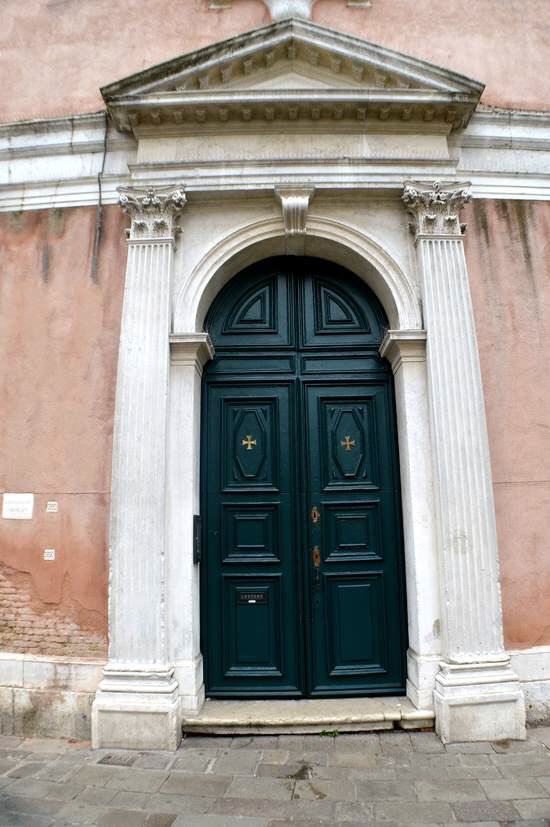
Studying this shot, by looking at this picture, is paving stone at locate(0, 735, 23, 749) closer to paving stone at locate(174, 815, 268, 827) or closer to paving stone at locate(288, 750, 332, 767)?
paving stone at locate(174, 815, 268, 827)

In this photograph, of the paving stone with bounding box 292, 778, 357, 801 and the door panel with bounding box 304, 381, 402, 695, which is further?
A: the door panel with bounding box 304, 381, 402, 695

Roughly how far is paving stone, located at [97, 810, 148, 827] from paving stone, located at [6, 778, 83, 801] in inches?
14.9

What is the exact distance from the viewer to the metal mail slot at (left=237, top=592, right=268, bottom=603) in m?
4.90

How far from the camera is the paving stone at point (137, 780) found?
357cm

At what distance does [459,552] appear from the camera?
449cm

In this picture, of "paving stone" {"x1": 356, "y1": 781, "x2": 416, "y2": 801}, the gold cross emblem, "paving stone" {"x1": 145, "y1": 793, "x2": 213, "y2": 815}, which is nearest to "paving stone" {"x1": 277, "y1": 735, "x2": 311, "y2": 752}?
"paving stone" {"x1": 356, "y1": 781, "x2": 416, "y2": 801}

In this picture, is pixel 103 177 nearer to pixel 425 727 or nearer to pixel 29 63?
pixel 29 63

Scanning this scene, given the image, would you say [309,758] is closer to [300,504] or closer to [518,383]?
[300,504]

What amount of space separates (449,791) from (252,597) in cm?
209

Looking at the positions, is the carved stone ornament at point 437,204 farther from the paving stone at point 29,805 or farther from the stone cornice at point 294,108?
the paving stone at point 29,805

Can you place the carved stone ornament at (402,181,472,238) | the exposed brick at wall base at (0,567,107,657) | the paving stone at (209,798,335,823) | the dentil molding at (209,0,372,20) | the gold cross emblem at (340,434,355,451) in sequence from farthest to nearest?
the dentil molding at (209,0,372,20) → the gold cross emblem at (340,434,355,451) → the carved stone ornament at (402,181,472,238) → the exposed brick at wall base at (0,567,107,657) → the paving stone at (209,798,335,823)

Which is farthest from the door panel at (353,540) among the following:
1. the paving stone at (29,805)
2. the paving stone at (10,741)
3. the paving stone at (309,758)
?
the paving stone at (10,741)

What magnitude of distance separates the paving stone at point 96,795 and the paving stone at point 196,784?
330mm

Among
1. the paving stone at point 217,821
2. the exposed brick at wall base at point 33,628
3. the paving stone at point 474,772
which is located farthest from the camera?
the exposed brick at wall base at point 33,628
